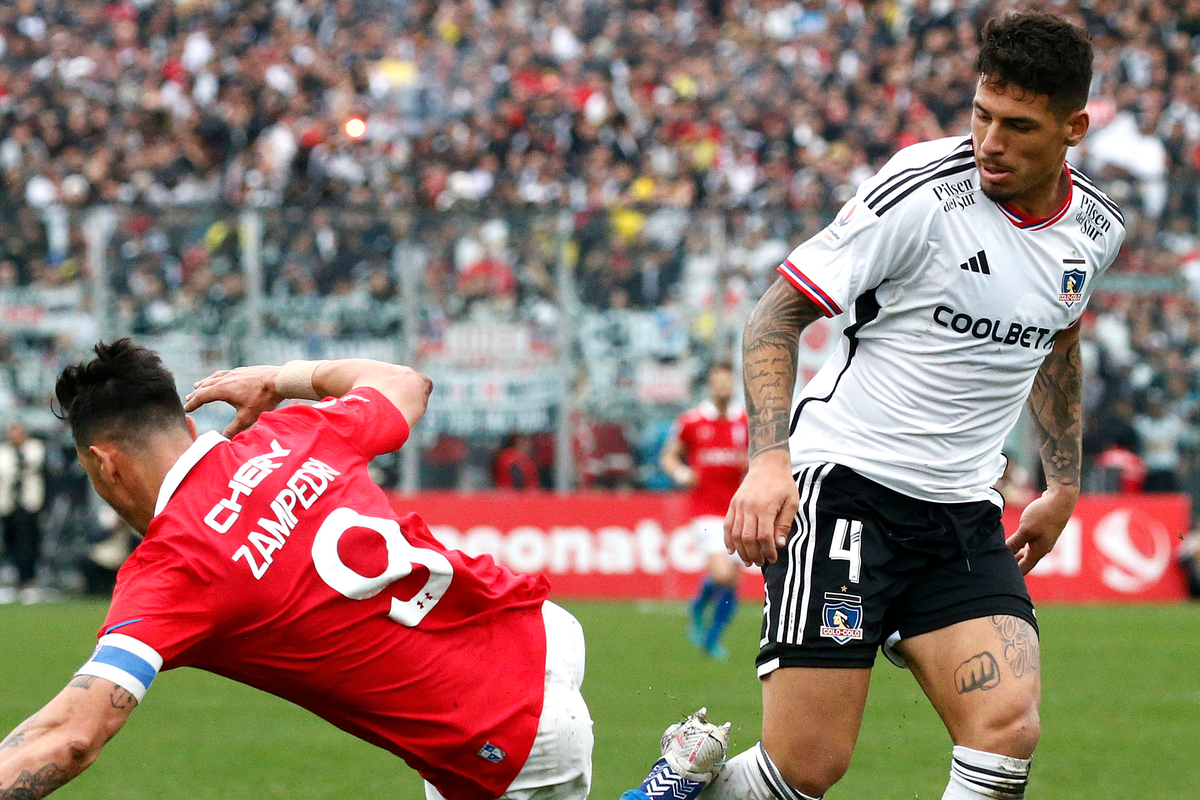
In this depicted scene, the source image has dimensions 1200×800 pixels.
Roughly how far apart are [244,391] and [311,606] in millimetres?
879

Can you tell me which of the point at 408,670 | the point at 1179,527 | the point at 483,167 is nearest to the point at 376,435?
the point at 408,670

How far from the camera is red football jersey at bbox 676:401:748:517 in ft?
42.1

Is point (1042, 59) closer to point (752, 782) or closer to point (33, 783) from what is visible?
point (752, 782)

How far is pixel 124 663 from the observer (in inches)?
125

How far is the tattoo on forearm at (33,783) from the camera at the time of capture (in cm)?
303

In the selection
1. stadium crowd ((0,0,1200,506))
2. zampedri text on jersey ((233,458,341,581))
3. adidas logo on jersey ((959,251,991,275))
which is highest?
adidas logo on jersey ((959,251,991,275))

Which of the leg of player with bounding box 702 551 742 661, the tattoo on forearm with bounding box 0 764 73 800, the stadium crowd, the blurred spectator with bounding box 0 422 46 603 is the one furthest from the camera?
the blurred spectator with bounding box 0 422 46 603

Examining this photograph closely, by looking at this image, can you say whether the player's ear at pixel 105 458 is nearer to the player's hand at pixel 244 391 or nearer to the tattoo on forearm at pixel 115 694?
the tattoo on forearm at pixel 115 694

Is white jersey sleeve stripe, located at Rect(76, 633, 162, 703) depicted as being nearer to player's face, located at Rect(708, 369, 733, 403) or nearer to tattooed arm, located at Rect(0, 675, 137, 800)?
tattooed arm, located at Rect(0, 675, 137, 800)

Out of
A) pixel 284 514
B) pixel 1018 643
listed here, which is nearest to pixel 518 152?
pixel 1018 643

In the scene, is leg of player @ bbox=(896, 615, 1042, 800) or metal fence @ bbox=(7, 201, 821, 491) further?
metal fence @ bbox=(7, 201, 821, 491)

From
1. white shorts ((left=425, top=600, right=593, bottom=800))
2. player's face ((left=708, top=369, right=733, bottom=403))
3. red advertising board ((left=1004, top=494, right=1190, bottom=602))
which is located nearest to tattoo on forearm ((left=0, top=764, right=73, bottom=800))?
white shorts ((left=425, top=600, right=593, bottom=800))

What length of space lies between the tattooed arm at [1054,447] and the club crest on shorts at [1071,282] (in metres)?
0.40

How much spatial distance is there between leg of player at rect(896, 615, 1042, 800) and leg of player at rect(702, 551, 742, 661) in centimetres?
744
